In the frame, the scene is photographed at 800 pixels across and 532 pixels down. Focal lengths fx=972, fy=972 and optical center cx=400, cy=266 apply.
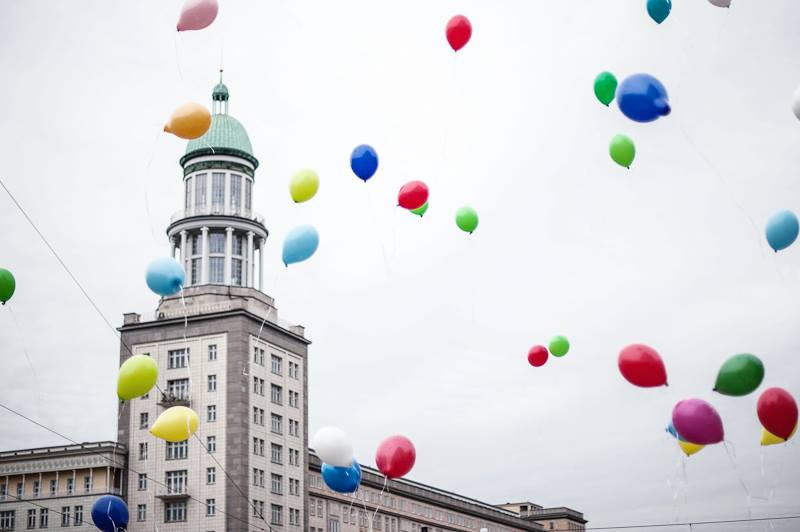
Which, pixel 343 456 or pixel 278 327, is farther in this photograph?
pixel 278 327

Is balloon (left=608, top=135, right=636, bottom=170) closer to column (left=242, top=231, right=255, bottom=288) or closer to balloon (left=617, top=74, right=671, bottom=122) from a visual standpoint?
balloon (left=617, top=74, right=671, bottom=122)

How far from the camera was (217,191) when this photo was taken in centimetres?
7156

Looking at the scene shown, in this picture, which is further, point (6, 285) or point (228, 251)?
point (228, 251)

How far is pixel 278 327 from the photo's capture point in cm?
7262

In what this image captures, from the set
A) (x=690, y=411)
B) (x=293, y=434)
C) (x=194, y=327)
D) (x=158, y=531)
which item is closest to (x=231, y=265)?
(x=194, y=327)

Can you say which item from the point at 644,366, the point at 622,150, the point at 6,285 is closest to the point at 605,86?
the point at 622,150

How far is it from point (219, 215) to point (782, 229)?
52411 mm

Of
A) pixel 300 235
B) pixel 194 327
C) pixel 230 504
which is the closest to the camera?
pixel 300 235

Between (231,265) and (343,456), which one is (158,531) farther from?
(343,456)

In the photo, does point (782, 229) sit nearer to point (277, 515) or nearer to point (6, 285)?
point (6, 285)

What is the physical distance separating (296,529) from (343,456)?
152ft

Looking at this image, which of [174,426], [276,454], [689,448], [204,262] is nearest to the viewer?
[689,448]

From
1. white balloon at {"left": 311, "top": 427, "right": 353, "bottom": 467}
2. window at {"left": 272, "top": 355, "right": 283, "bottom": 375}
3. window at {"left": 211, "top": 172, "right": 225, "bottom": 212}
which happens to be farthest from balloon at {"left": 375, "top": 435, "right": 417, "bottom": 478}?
window at {"left": 211, "top": 172, "right": 225, "bottom": 212}

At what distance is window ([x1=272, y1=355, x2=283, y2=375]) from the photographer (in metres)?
71.1
